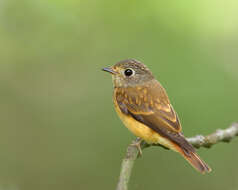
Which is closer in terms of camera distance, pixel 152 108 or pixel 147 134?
pixel 147 134

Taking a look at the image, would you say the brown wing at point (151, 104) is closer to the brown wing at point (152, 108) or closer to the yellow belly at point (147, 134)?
the brown wing at point (152, 108)

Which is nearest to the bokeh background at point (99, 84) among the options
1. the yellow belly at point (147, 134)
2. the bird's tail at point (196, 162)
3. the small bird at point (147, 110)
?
the small bird at point (147, 110)

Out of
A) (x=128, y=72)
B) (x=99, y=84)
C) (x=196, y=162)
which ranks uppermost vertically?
(x=99, y=84)

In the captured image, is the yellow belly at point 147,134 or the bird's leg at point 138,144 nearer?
the bird's leg at point 138,144

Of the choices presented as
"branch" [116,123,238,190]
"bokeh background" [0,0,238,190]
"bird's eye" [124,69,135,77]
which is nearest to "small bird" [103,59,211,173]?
"bird's eye" [124,69,135,77]

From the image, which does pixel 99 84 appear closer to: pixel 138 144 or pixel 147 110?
pixel 147 110

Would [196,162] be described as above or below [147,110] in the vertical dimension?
below

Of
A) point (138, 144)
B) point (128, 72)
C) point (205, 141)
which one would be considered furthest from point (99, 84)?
point (205, 141)

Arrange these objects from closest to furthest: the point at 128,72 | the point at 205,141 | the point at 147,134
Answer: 1. the point at 205,141
2. the point at 147,134
3. the point at 128,72

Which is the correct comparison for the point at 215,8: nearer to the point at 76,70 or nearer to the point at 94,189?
the point at 76,70
